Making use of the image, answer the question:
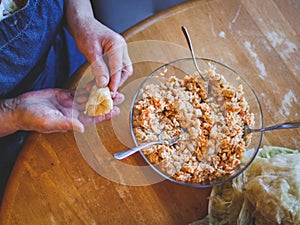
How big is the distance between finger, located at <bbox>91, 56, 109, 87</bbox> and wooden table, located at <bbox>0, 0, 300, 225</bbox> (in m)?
0.05

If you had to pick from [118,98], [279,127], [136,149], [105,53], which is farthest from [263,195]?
[105,53]

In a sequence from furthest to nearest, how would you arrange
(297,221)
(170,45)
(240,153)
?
(170,45), (240,153), (297,221)

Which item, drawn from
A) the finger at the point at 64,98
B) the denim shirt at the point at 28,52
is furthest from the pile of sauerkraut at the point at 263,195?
the denim shirt at the point at 28,52

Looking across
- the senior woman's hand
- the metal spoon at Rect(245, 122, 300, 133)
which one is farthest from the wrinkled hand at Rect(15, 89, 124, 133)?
the metal spoon at Rect(245, 122, 300, 133)

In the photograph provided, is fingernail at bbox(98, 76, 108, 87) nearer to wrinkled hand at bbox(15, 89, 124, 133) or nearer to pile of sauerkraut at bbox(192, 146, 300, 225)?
wrinkled hand at bbox(15, 89, 124, 133)

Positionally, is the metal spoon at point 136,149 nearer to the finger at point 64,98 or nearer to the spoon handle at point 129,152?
the spoon handle at point 129,152

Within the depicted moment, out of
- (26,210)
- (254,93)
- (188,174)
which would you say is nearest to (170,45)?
(254,93)

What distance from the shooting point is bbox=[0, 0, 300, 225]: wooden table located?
1107mm

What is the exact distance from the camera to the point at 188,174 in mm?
1113

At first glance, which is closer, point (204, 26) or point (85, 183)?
point (85, 183)

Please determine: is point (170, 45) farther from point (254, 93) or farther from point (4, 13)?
point (4, 13)

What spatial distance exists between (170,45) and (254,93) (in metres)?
0.29

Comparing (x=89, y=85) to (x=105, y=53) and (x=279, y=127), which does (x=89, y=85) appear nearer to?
(x=105, y=53)

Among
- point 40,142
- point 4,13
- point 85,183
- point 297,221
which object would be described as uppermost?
point 4,13
